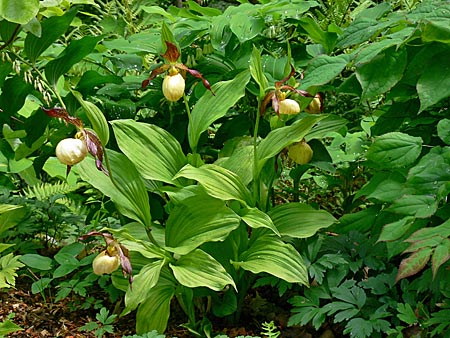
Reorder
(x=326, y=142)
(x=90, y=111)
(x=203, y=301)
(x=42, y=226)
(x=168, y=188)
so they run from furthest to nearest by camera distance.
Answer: (x=326, y=142) < (x=42, y=226) < (x=203, y=301) < (x=168, y=188) < (x=90, y=111)

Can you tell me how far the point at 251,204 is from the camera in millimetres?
1512

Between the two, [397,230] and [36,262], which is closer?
[397,230]

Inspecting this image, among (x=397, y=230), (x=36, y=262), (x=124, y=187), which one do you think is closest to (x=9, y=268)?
(x=36, y=262)

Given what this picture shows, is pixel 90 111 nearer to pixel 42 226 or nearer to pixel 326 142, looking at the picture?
pixel 42 226

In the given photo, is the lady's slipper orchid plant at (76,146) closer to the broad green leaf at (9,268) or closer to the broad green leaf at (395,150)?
the broad green leaf at (9,268)

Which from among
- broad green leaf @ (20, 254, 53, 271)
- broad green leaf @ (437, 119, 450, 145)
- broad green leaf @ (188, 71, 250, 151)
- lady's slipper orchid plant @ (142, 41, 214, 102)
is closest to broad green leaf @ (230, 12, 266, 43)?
broad green leaf @ (188, 71, 250, 151)

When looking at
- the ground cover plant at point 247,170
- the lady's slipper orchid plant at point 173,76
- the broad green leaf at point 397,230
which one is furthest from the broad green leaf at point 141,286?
the broad green leaf at point 397,230

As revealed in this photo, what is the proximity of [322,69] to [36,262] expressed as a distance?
96 centimetres

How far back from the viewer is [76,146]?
122cm

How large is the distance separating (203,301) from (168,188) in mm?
375

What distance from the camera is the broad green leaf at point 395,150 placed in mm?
1300

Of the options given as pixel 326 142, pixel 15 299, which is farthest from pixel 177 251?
pixel 326 142

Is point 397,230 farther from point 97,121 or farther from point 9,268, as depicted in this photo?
point 9,268

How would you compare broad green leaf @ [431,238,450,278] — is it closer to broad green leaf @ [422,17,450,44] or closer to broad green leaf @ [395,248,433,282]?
broad green leaf @ [395,248,433,282]
